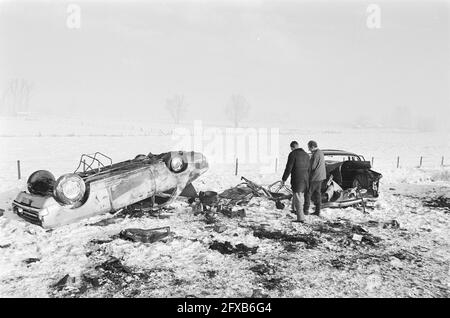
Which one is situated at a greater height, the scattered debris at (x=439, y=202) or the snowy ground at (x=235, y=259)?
the snowy ground at (x=235, y=259)

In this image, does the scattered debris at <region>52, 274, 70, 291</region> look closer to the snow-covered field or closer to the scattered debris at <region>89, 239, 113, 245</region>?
the snow-covered field

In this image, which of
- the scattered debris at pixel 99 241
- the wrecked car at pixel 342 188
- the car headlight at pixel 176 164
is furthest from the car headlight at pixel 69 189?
the wrecked car at pixel 342 188

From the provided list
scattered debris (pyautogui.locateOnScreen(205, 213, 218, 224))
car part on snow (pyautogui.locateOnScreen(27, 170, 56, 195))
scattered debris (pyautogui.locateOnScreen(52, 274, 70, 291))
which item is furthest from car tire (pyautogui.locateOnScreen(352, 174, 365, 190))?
car part on snow (pyautogui.locateOnScreen(27, 170, 56, 195))

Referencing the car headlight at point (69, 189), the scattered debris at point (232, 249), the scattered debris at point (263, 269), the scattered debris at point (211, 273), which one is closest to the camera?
the scattered debris at point (211, 273)

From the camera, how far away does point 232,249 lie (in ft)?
17.0

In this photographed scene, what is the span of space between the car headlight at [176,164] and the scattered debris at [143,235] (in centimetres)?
198

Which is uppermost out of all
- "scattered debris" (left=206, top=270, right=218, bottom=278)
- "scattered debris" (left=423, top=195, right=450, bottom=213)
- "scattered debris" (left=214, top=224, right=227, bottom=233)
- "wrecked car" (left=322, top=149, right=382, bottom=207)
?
"wrecked car" (left=322, top=149, right=382, bottom=207)

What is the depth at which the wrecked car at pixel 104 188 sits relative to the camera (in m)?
5.55

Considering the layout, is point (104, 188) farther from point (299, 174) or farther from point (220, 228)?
point (299, 174)

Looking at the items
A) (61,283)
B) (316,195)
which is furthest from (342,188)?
(61,283)

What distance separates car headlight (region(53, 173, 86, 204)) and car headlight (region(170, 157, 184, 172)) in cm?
213

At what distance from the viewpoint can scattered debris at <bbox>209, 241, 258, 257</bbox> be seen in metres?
5.05

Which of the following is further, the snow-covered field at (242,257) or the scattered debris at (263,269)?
the scattered debris at (263,269)

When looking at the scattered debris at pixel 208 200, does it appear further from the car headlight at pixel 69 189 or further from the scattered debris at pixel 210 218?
the car headlight at pixel 69 189
